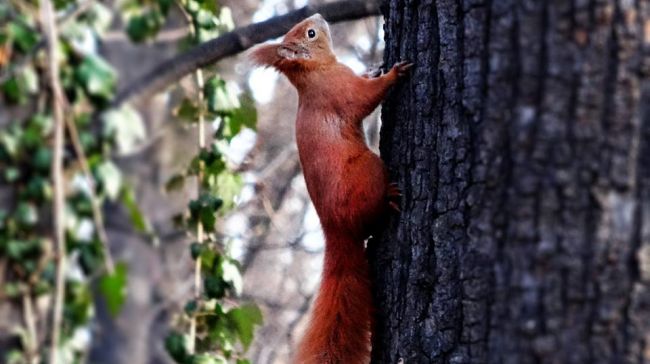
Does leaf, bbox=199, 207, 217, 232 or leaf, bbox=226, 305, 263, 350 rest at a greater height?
leaf, bbox=199, 207, 217, 232

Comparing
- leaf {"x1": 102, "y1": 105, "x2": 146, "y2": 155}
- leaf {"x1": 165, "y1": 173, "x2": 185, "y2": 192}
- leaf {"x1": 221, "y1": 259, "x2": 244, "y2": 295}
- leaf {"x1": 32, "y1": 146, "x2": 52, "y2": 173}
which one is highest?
leaf {"x1": 102, "y1": 105, "x2": 146, "y2": 155}

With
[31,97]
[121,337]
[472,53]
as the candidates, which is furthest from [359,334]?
[121,337]

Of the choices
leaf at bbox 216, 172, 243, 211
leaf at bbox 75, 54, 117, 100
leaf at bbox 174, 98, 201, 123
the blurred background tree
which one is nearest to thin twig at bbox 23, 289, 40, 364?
the blurred background tree

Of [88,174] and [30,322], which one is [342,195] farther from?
[30,322]

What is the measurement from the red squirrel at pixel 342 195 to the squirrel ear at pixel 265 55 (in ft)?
0.70

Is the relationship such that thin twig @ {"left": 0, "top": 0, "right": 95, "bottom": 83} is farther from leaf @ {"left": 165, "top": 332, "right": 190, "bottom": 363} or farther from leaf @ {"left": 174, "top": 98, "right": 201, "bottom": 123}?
leaf @ {"left": 165, "top": 332, "right": 190, "bottom": 363}

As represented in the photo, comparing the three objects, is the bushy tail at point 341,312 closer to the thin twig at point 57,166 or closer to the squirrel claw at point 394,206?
the squirrel claw at point 394,206

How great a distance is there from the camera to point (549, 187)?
63.7 inches

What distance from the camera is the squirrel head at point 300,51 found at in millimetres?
2949

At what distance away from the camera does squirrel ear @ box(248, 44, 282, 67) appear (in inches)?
118

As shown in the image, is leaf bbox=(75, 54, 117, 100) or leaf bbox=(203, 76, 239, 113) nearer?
leaf bbox=(203, 76, 239, 113)

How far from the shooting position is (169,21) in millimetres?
5020

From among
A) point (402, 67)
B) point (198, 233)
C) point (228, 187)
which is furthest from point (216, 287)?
point (402, 67)

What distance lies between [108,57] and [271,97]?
134 centimetres
